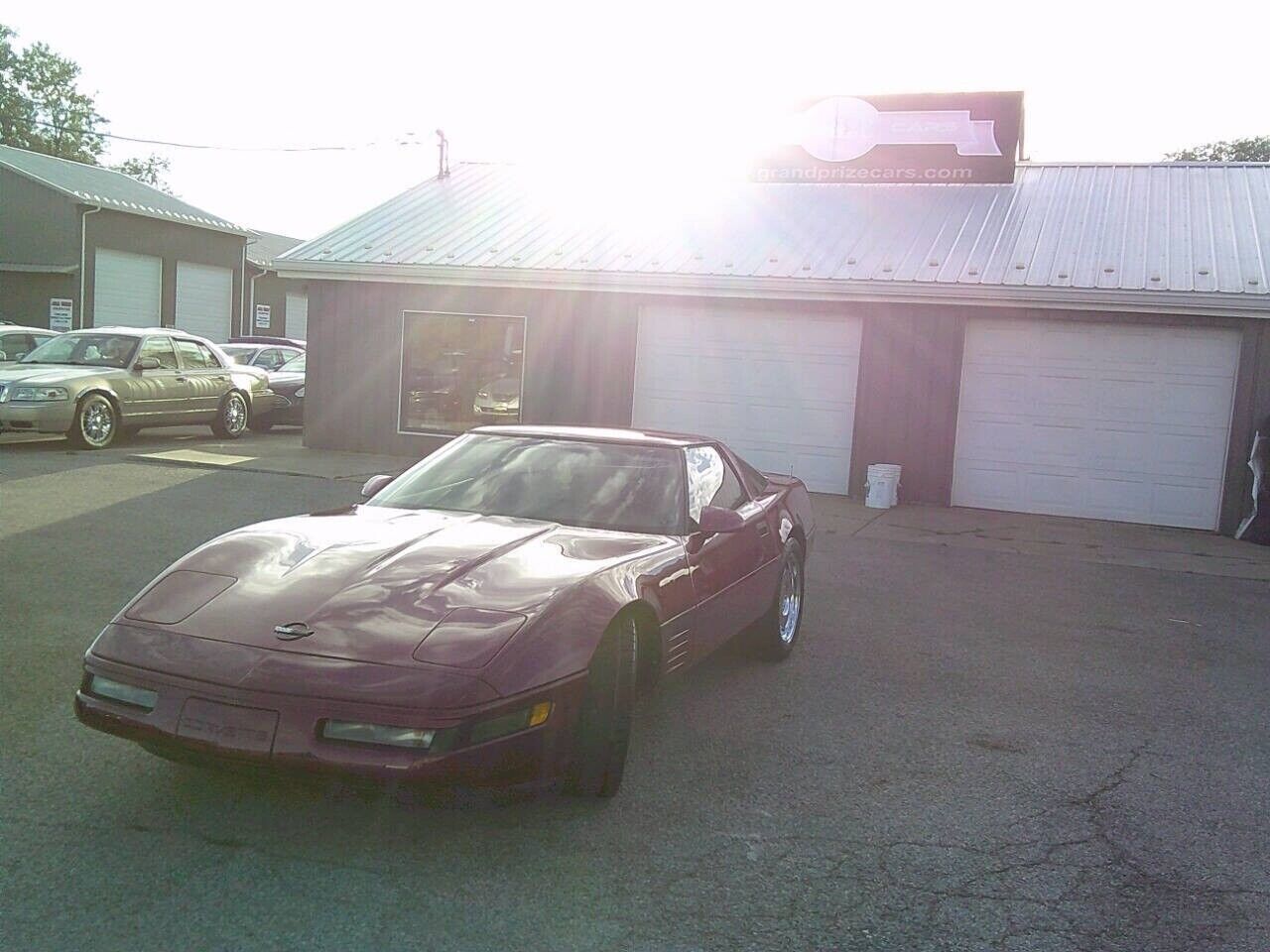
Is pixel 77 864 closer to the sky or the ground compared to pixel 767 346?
closer to the ground

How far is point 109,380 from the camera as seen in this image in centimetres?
1543

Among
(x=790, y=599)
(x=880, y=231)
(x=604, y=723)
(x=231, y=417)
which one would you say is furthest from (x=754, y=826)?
(x=231, y=417)

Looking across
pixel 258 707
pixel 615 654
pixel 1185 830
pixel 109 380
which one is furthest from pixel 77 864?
pixel 109 380

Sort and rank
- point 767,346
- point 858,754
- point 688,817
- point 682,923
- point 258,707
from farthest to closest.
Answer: point 767,346, point 858,754, point 688,817, point 258,707, point 682,923

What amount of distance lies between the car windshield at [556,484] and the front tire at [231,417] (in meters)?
13.1

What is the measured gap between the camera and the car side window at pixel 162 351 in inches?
643

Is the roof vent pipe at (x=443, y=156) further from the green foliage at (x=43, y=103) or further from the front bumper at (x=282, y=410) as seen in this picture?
the green foliage at (x=43, y=103)

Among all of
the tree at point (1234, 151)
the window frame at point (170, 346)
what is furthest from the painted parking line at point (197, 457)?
the tree at point (1234, 151)

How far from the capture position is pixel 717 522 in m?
5.17

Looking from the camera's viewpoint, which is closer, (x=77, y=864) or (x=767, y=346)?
(x=77, y=864)

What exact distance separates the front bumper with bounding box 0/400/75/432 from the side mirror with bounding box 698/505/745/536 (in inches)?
476

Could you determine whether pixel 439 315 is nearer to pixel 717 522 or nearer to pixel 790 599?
pixel 790 599

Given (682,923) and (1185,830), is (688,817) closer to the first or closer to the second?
(682,923)

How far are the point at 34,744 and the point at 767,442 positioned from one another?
37.9 feet
